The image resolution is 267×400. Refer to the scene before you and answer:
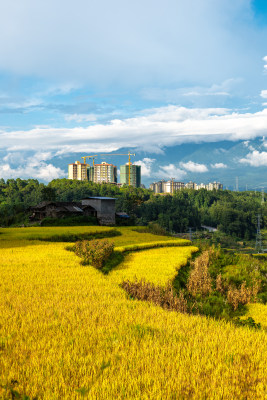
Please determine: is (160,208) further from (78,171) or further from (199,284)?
(199,284)

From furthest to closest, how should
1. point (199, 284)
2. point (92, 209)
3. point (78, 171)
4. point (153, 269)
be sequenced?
1. point (78, 171)
2. point (92, 209)
3. point (153, 269)
4. point (199, 284)

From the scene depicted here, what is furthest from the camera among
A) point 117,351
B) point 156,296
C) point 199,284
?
point 199,284

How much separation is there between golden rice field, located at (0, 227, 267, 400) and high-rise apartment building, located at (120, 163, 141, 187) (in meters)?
161

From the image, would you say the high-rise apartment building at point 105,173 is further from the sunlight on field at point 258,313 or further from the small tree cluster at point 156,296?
the small tree cluster at point 156,296

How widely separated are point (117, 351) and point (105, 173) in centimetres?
17144

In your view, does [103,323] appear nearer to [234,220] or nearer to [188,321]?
[188,321]

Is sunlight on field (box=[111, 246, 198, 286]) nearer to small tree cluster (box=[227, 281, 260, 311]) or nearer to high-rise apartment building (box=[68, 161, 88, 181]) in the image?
small tree cluster (box=[227, 281, 260, 311])

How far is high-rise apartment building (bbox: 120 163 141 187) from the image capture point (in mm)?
168750

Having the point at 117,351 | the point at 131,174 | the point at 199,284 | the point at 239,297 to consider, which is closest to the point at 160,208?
the point at 131,174

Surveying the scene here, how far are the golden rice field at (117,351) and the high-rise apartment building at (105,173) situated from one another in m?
166

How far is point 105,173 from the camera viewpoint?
174750 mm

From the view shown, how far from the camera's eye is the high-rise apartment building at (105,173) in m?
173

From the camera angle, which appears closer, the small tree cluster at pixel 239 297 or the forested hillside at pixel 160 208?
the small tree cluster at pixel 239 297

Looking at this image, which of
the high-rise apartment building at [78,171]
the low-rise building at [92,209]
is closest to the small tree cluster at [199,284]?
the low-rise building at [92,209]
